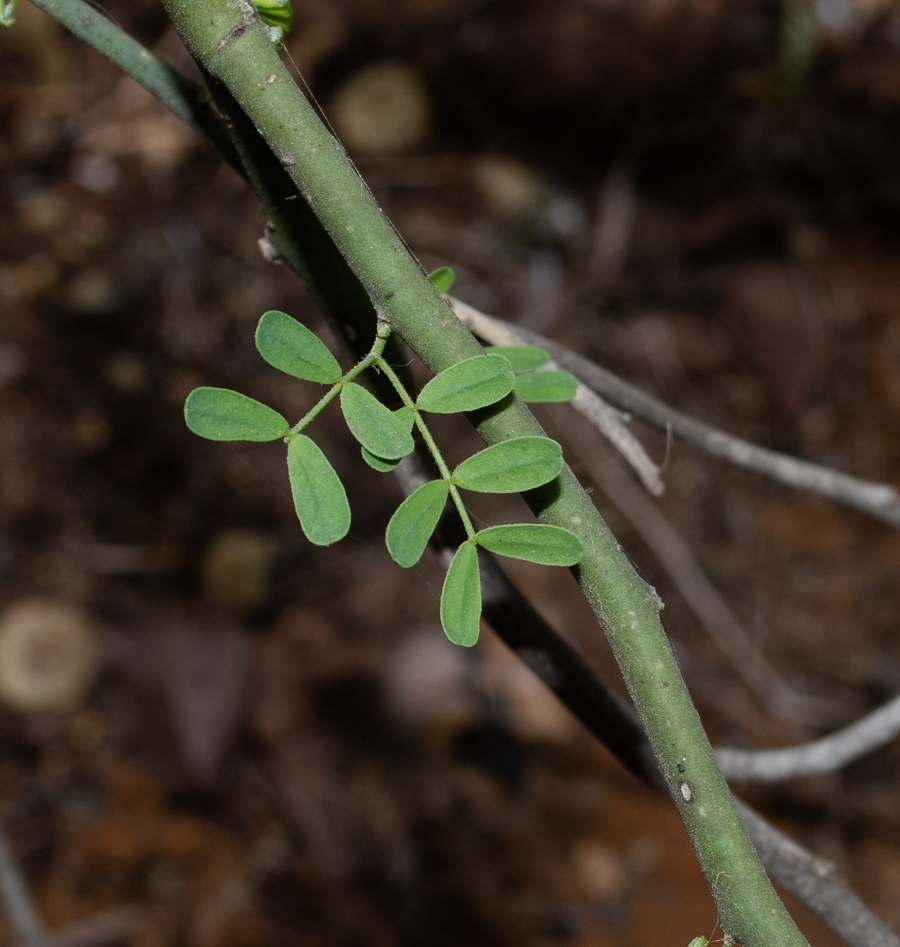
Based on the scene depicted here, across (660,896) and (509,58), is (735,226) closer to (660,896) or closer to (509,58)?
(509,58)

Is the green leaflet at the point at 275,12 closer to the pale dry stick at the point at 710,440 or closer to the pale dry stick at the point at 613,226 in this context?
the pale dry stick at the point at 710,440

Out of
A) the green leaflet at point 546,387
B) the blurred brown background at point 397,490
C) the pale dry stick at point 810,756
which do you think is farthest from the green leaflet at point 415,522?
the blurred brown background at point 397,490

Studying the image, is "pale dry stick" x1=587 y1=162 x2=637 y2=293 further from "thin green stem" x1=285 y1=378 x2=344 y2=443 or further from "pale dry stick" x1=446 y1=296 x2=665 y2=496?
"thin green stem" x1=285 y1=378 x2=344 y2=443

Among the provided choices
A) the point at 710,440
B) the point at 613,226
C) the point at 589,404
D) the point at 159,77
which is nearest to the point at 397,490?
the point at 613,226

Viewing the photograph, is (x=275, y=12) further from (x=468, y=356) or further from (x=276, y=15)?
(x=468, y=356)

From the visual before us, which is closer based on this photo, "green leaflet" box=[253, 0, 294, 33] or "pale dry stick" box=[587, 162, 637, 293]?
"green leaflet" box=[253, 0, 294, 33]

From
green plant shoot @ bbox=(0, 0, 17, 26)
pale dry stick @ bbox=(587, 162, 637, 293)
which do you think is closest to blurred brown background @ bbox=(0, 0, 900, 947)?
pale dry stick @ bbox=(587, 162, 637, 293)
